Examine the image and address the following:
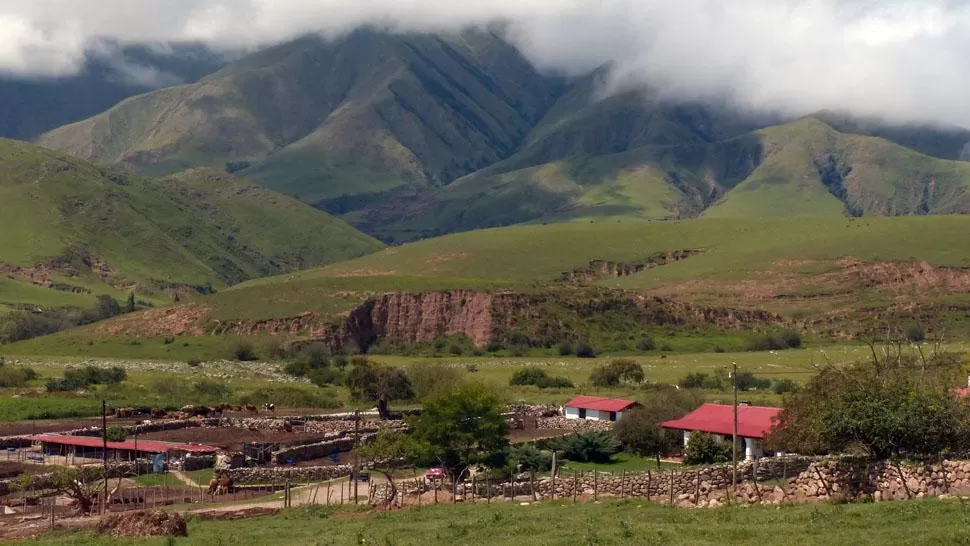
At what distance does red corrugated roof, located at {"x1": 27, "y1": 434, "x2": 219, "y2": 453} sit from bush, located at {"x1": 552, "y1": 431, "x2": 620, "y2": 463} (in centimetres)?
1821

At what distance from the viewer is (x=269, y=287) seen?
181 meters

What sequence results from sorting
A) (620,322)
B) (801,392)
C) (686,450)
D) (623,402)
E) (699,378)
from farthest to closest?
(620,322) → (699,378) → (623,402) → (686,450) → (801,392)

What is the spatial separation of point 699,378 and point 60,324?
111 metres

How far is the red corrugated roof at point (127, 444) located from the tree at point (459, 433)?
13.0 m

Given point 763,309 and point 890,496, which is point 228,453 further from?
point 763,309

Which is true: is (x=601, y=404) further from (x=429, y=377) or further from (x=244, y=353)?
(x=244, y=353)

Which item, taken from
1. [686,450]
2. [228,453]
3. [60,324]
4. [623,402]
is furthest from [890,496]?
[60,324]

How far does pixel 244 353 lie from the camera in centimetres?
14550

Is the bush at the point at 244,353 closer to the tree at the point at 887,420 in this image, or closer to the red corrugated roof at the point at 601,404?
the red corrugated roof at the point at 601,404

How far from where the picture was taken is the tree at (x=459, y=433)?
183ft

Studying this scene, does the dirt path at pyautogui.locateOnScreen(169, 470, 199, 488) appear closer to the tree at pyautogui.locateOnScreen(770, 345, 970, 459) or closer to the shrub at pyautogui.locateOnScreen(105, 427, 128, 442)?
the shrub at pyautogui.locateOnScreen(105, 427, 128, 442)

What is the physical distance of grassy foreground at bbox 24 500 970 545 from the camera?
27.3 meters

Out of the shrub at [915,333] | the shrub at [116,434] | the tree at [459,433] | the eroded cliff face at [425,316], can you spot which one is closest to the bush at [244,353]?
the eroded cliff face at [425,316]

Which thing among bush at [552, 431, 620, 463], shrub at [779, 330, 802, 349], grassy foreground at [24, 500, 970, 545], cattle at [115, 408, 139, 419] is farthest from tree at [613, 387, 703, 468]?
shrub at [779, 330, 802, 349]
